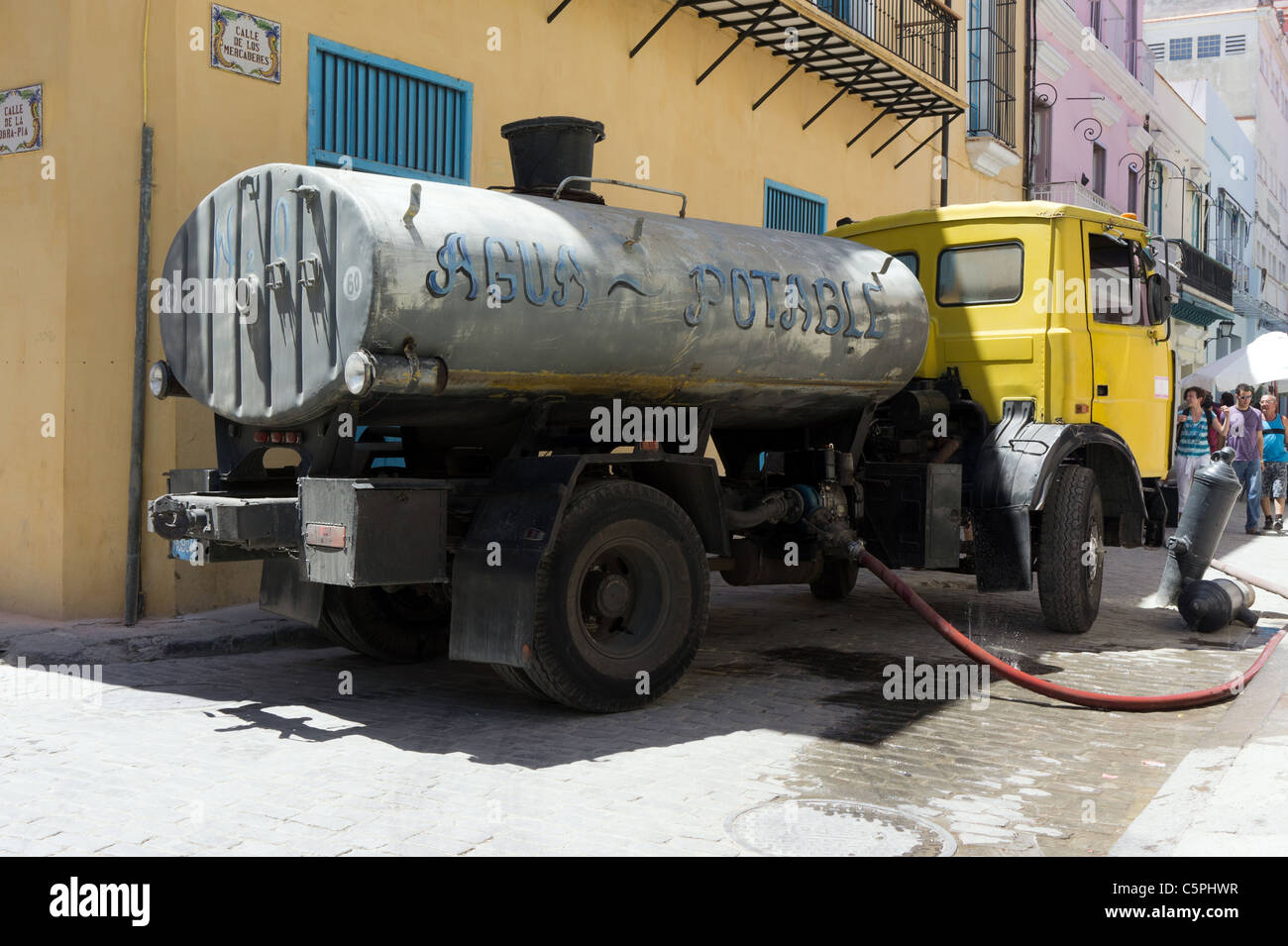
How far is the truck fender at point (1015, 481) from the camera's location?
7.97 metres

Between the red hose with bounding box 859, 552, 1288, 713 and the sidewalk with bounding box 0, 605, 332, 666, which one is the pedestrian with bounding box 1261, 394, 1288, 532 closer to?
the red hose with bounding box 859, 552, 1288, 713

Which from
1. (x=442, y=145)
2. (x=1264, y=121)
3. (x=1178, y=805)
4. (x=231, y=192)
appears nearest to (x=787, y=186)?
(x=442, y=145)

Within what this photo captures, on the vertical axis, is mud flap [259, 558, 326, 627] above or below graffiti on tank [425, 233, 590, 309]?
below

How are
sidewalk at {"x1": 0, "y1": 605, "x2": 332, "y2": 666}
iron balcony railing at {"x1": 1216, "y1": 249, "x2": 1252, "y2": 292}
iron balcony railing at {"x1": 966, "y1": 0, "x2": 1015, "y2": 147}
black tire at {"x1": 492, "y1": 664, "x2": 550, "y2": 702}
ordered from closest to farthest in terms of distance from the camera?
1. black tire at {"x1": 492, "y1": 664, "x2": 550, "y2": 702}
2. sidewalk at {"x1": 0, "y1": 605, "x2": 332, "y2": 666}
3. iron balcony railing at {"x1": 966, "y1": 0, "x2": 1015, "y2": 147}
4. iron balcony railing at {"x1": 1216, "y1": 249, "x2": 1252, "y2": 292}

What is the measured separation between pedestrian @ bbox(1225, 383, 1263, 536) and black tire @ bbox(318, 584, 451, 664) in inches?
518

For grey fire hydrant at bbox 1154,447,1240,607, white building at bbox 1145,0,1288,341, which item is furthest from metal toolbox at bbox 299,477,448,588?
white building at bbox 1145,0,1288,341

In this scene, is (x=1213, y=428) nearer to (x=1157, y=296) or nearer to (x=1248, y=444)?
(x=1248, y=444)

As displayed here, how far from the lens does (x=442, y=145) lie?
1009cm

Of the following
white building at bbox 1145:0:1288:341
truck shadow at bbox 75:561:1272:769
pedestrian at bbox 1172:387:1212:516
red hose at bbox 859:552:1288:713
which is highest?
white building at bbox 1145:0:1288:341

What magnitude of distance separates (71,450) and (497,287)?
3793 millimetres

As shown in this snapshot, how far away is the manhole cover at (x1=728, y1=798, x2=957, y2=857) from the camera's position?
4.03 meters

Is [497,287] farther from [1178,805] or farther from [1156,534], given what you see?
[1156,534]

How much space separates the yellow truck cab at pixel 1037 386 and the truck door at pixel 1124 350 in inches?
0.5

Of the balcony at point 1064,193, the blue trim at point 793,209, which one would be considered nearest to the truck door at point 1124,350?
the blue trim at point 793,209
